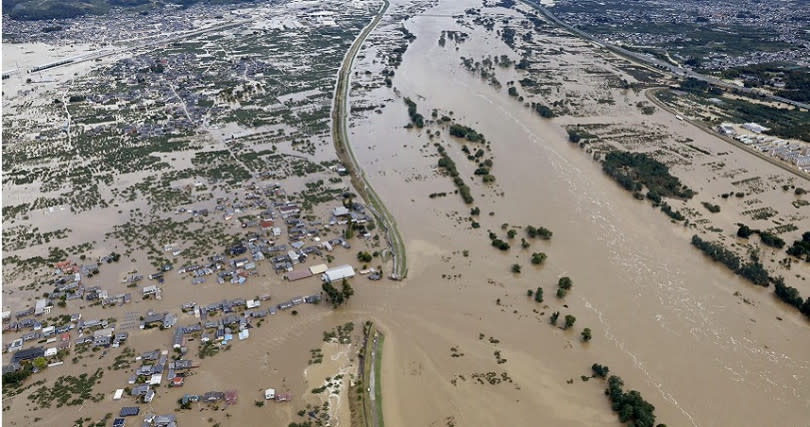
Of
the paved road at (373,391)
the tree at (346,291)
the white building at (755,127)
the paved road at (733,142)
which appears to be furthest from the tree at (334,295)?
the white building at (755,127)

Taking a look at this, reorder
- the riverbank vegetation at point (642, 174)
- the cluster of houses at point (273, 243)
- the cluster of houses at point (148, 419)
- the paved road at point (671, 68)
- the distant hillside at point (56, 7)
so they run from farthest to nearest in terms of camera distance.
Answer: the distant hillside at point (56, 7) < the paved road at point (671, 68) < the riverbank vegetation at point (642, 174) < the cluster of houses at point (273, 243) < the cluster of houses at point (148, 419)

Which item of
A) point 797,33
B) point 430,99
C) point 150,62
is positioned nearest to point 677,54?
point 797,33

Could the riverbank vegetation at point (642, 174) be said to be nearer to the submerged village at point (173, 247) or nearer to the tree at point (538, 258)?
the tree at point (538, 258)

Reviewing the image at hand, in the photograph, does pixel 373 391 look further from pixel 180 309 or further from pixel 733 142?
pixel 733 142

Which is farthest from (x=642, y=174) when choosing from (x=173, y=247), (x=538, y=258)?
(x=173, y=247)

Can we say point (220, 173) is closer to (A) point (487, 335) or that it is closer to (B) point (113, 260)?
→ (B) point (113, 260)

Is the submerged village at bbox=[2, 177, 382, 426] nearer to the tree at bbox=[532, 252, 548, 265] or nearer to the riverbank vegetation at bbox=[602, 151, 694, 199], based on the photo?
the tree at bbox=[532, 252, 548, 265]

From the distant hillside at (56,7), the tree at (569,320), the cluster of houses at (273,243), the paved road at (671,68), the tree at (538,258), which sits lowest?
the tree at (569,320)
